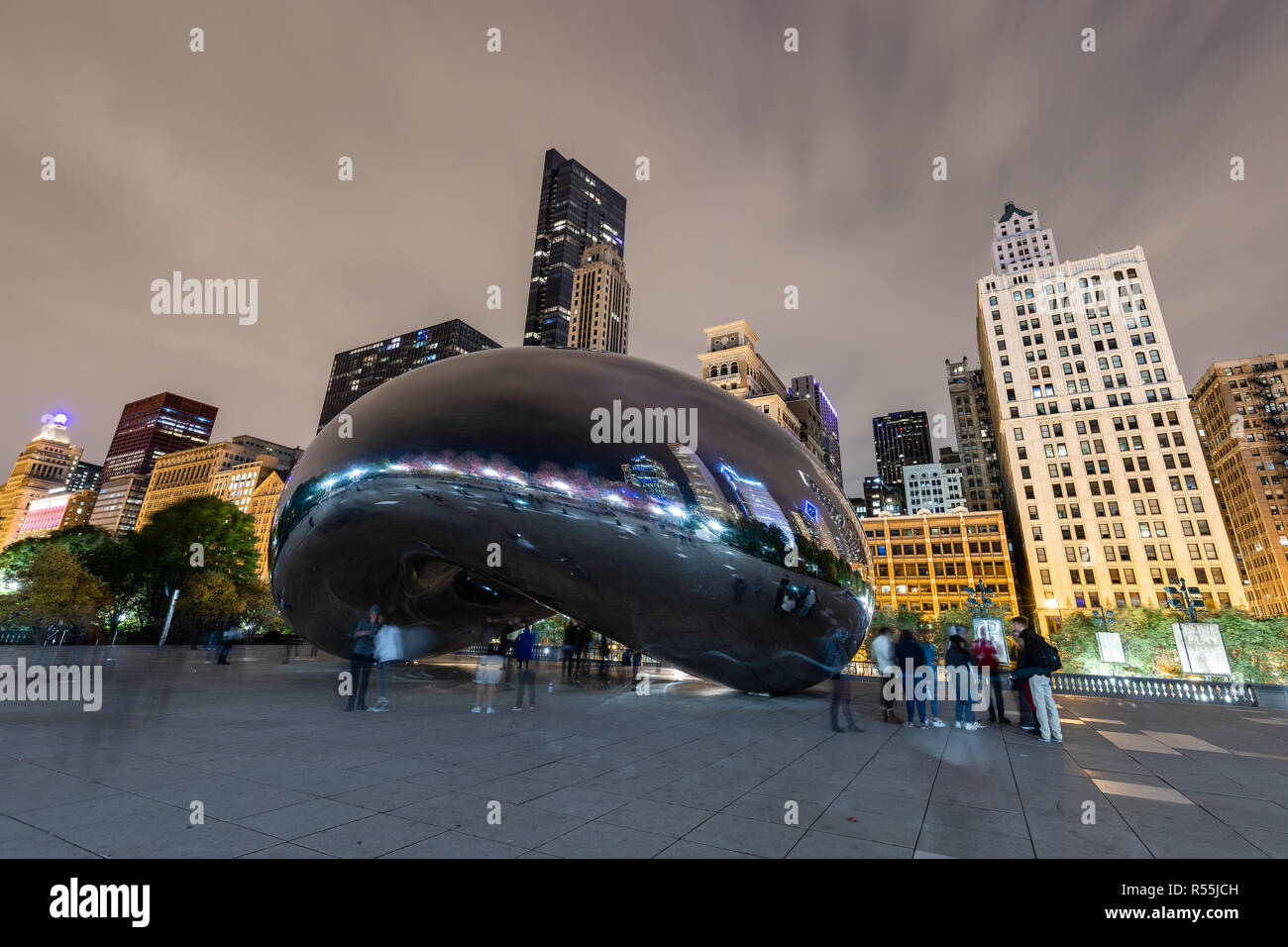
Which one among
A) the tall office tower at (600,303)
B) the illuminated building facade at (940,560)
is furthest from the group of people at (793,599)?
the tall office tower at (600,303)

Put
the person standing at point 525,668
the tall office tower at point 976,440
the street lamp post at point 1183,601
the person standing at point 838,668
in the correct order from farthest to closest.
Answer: the tall office tower at point 976,440
the street lamp post at point 1183,601
the person standing at point 525,668
the person standing at point 838,668

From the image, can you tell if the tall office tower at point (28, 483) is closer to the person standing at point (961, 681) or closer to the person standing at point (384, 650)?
the person standing at point (384, 650)

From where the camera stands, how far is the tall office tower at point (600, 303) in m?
157

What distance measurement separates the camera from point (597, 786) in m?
4.65

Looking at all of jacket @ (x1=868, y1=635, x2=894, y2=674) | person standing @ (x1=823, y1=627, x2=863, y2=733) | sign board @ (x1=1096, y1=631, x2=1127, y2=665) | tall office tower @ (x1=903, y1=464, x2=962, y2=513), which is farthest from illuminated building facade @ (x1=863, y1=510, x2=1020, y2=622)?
person standing @ (x1=823, y1=627, x2=863, y2=733)

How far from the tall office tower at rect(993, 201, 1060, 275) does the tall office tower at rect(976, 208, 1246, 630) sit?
29.0 metres

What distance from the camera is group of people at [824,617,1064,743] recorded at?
801 cm

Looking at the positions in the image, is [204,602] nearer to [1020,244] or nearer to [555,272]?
[1020,244]

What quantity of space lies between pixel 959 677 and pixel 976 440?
147 meters

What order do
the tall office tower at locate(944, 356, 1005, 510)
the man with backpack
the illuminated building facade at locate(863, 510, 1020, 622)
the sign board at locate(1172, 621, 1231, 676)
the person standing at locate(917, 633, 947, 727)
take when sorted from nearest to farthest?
the man with backpack, the person standing at locate(917, 633, 947, 727), the sign board at locate(1172, 621, 1231, 676), the illuminated building facade at locate(863, 510, 1020, 622), the tall office tower at locate(944, 356, 1005, 510)

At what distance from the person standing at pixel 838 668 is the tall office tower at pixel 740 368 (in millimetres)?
95193

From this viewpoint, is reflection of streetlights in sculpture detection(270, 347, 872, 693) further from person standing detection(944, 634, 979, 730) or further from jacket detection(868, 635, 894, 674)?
person standing detection(944, 634, 979, 730)
